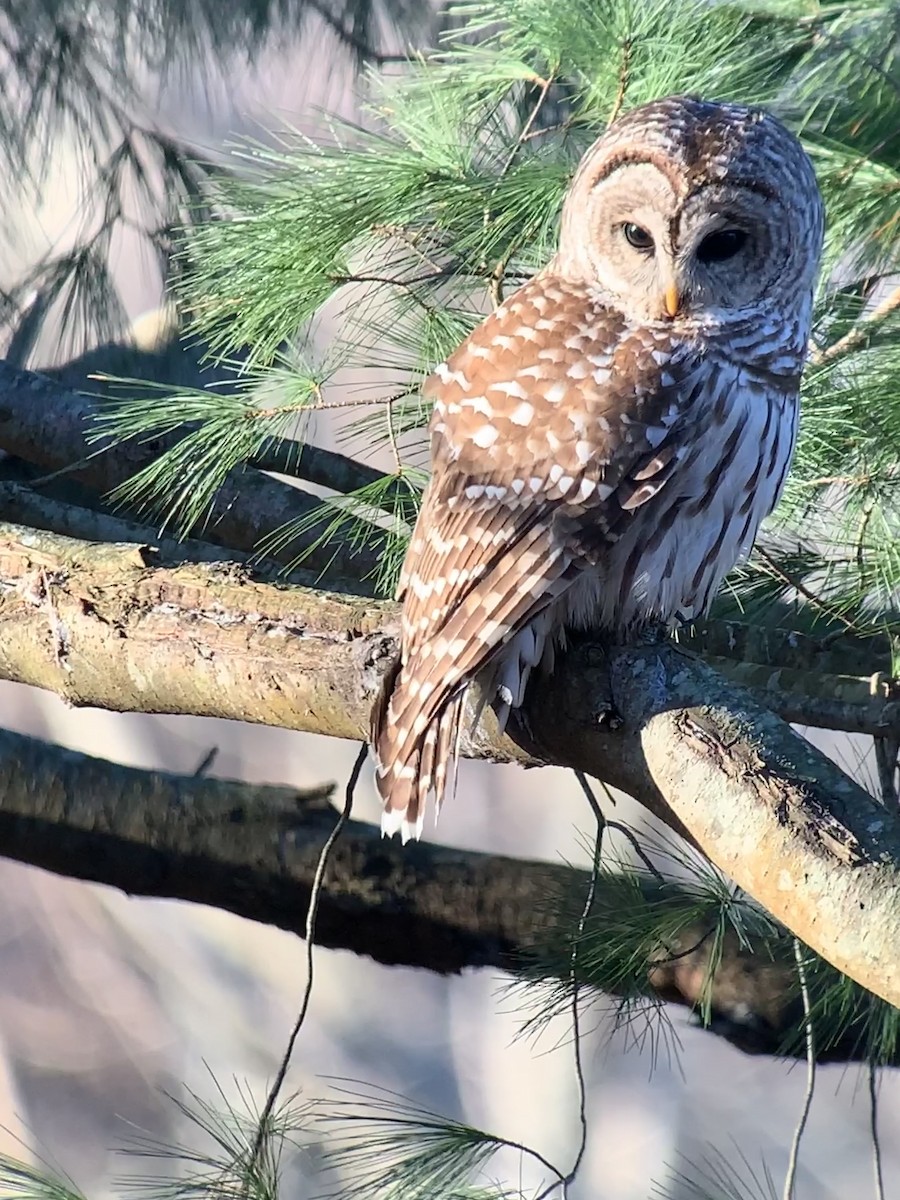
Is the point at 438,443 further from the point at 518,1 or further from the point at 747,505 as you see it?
the point at 518,1

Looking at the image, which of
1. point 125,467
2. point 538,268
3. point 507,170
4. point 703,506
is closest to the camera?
point 703,506

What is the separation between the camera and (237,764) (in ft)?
9.55

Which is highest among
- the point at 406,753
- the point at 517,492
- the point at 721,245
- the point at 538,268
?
the point at 538,268

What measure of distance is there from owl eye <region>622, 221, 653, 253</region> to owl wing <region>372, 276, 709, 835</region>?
3.2 inches

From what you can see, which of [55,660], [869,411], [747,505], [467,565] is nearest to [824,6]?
[869,411]

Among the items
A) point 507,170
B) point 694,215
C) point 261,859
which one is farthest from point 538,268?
point 261,859

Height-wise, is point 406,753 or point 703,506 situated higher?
point 703,506

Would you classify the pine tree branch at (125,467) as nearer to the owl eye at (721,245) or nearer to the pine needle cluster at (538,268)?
the pine needle cluster at (538,268)

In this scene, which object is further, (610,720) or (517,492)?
(517,492)

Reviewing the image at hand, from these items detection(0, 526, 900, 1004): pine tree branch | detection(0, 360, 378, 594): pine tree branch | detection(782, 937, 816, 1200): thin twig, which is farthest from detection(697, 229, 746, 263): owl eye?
detection(782, 937, 816, 1200): thin twig

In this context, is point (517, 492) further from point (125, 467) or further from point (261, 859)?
point (261, 859)

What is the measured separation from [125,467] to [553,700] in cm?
100

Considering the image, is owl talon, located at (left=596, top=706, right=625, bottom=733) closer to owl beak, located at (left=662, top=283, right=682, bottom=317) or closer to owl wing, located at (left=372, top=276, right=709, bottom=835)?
owl wing, located at (left=372, top=276, right=709, bottom=835)

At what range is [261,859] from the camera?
2.75 m
